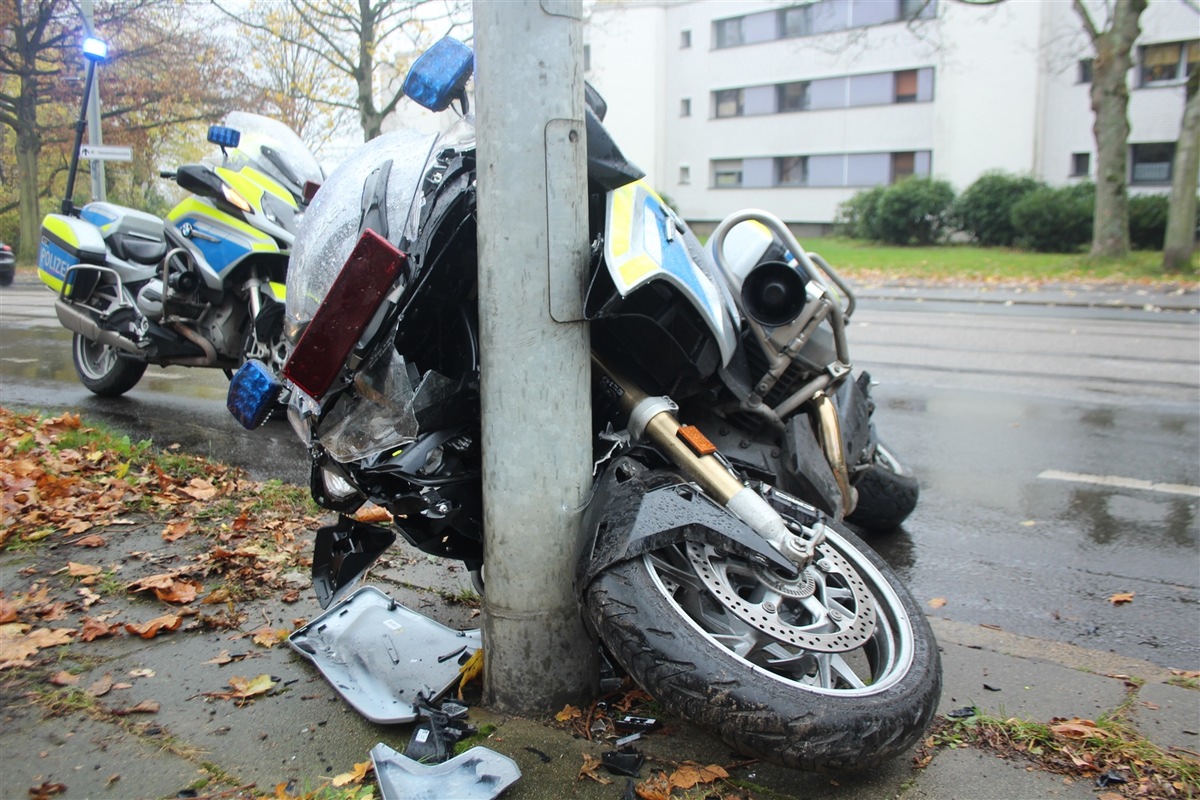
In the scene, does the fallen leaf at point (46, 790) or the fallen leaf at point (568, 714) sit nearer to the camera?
the fallen leaf at point (46, 790)

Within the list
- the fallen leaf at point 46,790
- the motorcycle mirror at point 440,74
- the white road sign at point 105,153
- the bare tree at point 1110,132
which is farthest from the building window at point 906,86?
the fallen leaf at point 46,790

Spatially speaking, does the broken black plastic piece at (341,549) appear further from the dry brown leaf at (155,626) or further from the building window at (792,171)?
the building window at (792,171)

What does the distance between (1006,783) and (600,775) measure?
942 mm

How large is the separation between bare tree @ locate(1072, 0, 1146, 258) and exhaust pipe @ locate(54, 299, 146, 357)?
65.9 feet

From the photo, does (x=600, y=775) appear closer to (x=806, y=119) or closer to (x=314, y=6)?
(x=314, y=6)

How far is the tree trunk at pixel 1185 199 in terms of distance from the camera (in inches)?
784

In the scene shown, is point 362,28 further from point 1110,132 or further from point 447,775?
point 447,775

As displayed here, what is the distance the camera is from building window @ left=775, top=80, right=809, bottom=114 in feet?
131

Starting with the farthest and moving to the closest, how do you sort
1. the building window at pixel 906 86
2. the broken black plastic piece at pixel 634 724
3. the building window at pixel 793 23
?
the building window at pixel 793 23 → the building window at pixel 906 86 → the broken black plastic piece at pixel 634 724

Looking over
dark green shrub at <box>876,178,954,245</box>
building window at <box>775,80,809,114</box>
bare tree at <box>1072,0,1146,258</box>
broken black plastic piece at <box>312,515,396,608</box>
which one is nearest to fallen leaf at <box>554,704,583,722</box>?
broken black plastic piece at <box>312,515,396,608</box>

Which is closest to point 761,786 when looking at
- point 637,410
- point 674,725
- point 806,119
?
point 674,725

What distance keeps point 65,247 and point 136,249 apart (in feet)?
1.55

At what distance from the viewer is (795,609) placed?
258 centimetres

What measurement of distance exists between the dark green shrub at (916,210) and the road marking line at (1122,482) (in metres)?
26.6
